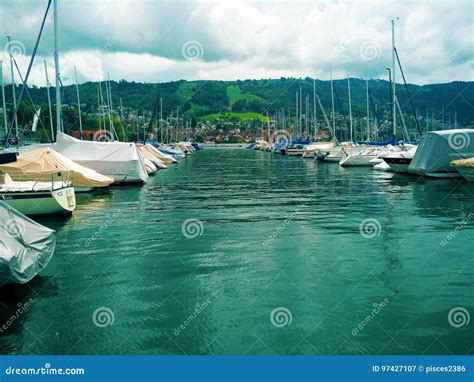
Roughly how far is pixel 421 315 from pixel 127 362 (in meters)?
6.28

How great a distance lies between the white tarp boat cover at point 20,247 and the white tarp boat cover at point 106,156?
2647cm

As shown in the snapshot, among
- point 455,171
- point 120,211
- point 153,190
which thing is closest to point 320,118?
point 455,171

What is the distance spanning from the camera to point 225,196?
35.1 meters

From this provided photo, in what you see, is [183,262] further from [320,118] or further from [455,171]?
[320,118]
